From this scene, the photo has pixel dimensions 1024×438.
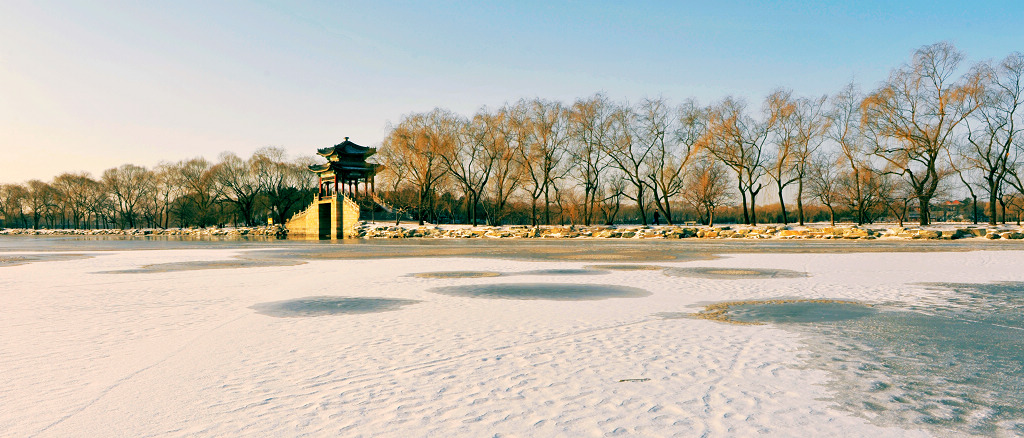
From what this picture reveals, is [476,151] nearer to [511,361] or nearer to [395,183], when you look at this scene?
[395,183]

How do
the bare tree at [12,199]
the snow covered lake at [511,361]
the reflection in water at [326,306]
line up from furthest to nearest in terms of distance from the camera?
the bare tree at [12,199], the reflection in water at [326,306], the snow covered lake at [511,361]

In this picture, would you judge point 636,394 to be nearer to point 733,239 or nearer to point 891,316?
point 891,316

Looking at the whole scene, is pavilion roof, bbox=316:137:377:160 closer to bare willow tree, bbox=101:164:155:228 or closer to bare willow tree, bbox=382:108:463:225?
bare willow tree, bbox=382:108:463:225

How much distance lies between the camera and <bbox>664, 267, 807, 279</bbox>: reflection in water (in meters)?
12.9

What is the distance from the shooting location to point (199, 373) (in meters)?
4.91

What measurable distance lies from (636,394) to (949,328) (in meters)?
4.75

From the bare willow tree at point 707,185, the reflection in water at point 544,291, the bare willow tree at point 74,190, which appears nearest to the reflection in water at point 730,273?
the reflection in water at point 544,291

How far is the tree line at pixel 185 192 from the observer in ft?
250

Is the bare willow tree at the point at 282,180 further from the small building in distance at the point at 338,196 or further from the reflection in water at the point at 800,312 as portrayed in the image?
the reflection in water at the point at 800,312

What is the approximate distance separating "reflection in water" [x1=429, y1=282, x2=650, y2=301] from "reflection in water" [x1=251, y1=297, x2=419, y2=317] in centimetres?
142

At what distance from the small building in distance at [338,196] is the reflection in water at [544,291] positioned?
154 ft

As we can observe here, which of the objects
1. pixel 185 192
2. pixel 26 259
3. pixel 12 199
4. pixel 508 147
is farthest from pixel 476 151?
pixel 12 199

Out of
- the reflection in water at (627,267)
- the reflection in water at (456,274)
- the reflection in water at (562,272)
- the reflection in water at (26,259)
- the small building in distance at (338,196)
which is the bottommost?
the reflection in water at (627,267)

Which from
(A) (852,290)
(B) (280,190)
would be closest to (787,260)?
(A) (852,290)
